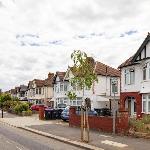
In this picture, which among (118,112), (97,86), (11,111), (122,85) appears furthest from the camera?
(11,111)

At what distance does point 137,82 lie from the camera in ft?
126

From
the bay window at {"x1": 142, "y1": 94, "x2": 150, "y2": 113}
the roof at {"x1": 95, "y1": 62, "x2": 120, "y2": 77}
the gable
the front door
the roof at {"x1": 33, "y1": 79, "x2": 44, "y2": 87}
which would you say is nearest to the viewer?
the gable

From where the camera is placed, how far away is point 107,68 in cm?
5900

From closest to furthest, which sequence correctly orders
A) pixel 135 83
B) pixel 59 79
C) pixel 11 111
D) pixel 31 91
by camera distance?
pixel 135 83, pixel 11 111, pixel 59 79, pixel 31 91

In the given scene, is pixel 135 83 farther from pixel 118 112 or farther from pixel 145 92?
pixel 118 112

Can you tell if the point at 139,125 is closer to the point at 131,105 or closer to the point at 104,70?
the point at 131,105

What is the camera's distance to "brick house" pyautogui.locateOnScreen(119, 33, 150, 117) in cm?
3621

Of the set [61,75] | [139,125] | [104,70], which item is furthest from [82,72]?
[61,75]

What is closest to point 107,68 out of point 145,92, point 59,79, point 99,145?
point 59,79

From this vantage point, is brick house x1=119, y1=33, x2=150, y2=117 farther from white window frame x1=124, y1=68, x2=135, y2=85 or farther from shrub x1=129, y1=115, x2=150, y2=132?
shrub x1=129, y1=115, x2=150, y2=132

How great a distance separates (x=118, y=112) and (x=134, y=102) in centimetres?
1528

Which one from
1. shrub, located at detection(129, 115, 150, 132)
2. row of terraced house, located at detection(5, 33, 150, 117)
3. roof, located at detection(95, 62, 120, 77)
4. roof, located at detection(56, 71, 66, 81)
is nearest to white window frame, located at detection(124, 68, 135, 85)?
row of terraced house, located at detection(5, 33, 150, 117)

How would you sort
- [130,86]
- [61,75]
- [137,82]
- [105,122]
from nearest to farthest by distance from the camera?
[105,122] → [137,82] → [130,86] → [61,75]

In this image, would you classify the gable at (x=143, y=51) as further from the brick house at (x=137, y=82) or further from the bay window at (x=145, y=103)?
the bay window at (x=145, y=103)
